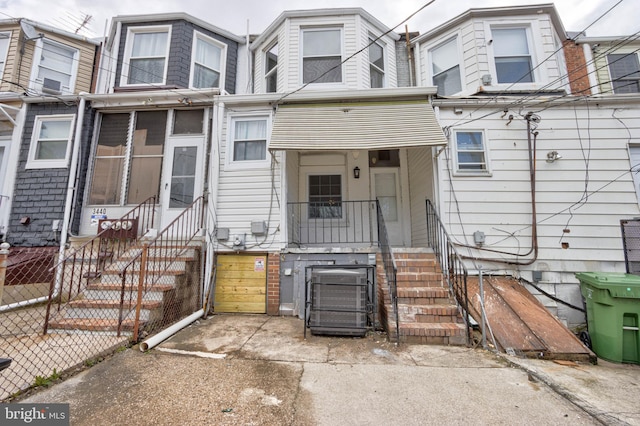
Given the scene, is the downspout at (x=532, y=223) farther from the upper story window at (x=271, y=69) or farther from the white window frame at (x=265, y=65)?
the white window frame at (x=265, y=65)

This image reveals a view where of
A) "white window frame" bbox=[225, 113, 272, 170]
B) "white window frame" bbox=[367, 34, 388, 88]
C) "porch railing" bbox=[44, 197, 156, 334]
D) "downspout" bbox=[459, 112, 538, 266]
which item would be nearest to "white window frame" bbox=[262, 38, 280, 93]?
"white window frame" bbox=[225, 113, 272, 170]

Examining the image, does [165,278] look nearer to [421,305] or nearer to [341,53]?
[421,305]

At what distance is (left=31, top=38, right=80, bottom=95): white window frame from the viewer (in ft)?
24.0

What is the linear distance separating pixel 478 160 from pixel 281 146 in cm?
385

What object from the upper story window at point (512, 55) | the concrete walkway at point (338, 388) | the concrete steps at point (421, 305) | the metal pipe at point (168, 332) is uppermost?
the upper story window at point (512, 55)

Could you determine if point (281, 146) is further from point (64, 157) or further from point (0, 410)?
point (64, 157)

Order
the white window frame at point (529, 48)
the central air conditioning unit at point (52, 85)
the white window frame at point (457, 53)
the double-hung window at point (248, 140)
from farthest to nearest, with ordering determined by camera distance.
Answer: the central air conditioning unit at point (52, 85) < the white window frame at point (457, 53) < the white window frame at point (529, 48) < the double-hung window at point (248, 140)

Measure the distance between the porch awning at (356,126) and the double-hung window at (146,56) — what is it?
12.7 feet

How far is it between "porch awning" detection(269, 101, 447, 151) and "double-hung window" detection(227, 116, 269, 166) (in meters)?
0.48

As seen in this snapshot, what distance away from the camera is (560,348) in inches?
136

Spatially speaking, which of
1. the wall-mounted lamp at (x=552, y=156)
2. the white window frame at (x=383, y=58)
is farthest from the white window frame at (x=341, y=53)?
the wall-mounted lamp at (x=552, y=156)

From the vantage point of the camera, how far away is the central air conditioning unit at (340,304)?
3957 mm

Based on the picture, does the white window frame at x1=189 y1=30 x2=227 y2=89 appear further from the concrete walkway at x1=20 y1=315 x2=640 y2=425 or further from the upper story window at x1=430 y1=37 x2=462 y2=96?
the concrete walkway at x1=20 y1=315 x2=640 y2=425

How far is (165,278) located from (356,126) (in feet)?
14.3
